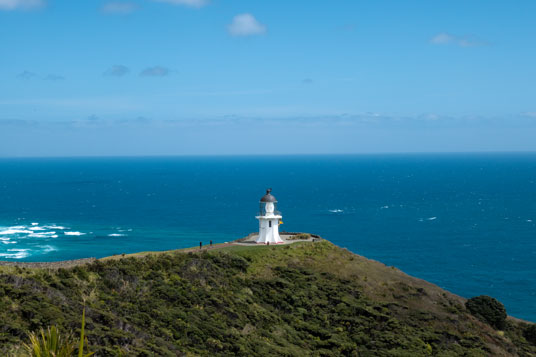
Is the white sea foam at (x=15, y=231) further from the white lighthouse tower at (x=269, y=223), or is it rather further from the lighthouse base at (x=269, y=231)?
the white lighthouse tower at (x=269, y=223)

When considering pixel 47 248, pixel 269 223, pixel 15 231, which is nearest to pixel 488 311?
pixel 269 223

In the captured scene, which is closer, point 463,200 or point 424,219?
point 424,219

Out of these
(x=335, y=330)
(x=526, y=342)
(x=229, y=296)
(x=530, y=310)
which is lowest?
(x=530, y=310)

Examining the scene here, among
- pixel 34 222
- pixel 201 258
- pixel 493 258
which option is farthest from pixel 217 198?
pixel 201 258

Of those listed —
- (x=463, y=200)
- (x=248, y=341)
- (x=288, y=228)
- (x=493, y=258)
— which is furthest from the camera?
(x=463, y=200)

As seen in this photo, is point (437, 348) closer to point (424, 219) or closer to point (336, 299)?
point (336, 299)

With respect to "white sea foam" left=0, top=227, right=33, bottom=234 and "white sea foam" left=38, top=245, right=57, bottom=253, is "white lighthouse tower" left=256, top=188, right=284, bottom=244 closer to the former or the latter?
"white sea foam" left=38, top=245, right=57, bottom=253

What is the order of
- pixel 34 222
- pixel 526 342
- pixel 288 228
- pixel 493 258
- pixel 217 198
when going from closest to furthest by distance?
pixel 526 342
pixel 493 258
pixel 288 228
pixel 34 222
pixel 217 198

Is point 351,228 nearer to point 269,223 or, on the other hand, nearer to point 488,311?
point 269,223

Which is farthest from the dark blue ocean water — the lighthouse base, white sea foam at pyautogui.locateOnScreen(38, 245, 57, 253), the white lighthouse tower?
the white lighthouse tower

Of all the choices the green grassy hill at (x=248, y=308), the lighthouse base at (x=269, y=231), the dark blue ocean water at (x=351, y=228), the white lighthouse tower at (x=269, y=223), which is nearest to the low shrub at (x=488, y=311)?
the green grassy hill at (x=248, y=308)
